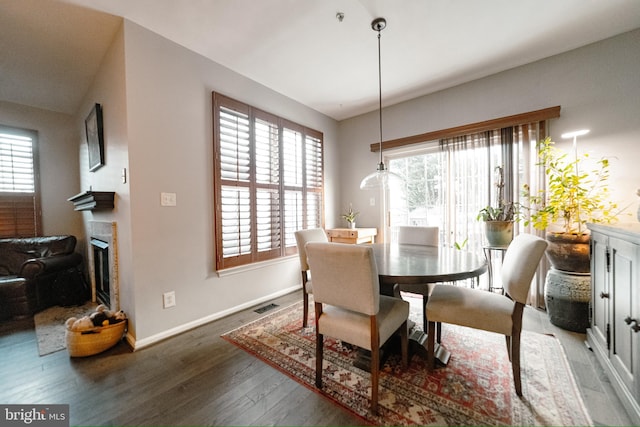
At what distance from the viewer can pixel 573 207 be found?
2205mm

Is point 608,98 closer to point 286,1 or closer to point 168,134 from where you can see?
point 286,1

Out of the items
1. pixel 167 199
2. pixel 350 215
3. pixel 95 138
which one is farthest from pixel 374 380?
pixel 95 138

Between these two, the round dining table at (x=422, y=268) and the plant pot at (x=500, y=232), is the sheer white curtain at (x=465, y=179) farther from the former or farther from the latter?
the round dining table at (x=422, y=268)

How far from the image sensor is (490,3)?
1.85 metres

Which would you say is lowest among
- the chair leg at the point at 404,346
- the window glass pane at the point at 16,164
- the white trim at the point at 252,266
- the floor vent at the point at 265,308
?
the floor vent at the point at 265,308

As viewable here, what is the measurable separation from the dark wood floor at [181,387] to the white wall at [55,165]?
2.12 metres

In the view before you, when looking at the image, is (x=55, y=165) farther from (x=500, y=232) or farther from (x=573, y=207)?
(x=573, y=207)

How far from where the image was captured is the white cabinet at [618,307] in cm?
123

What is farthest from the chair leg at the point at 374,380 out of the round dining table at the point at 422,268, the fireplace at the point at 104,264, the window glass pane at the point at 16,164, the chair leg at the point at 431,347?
the window glass pane at the point at 16,164

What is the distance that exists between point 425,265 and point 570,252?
1.60 metres

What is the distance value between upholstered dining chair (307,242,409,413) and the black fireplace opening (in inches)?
92.8

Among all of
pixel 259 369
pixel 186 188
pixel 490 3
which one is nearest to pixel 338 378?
pixel 259 369

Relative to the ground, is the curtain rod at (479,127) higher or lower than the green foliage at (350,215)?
higher

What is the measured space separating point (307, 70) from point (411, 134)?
5.54 ft
